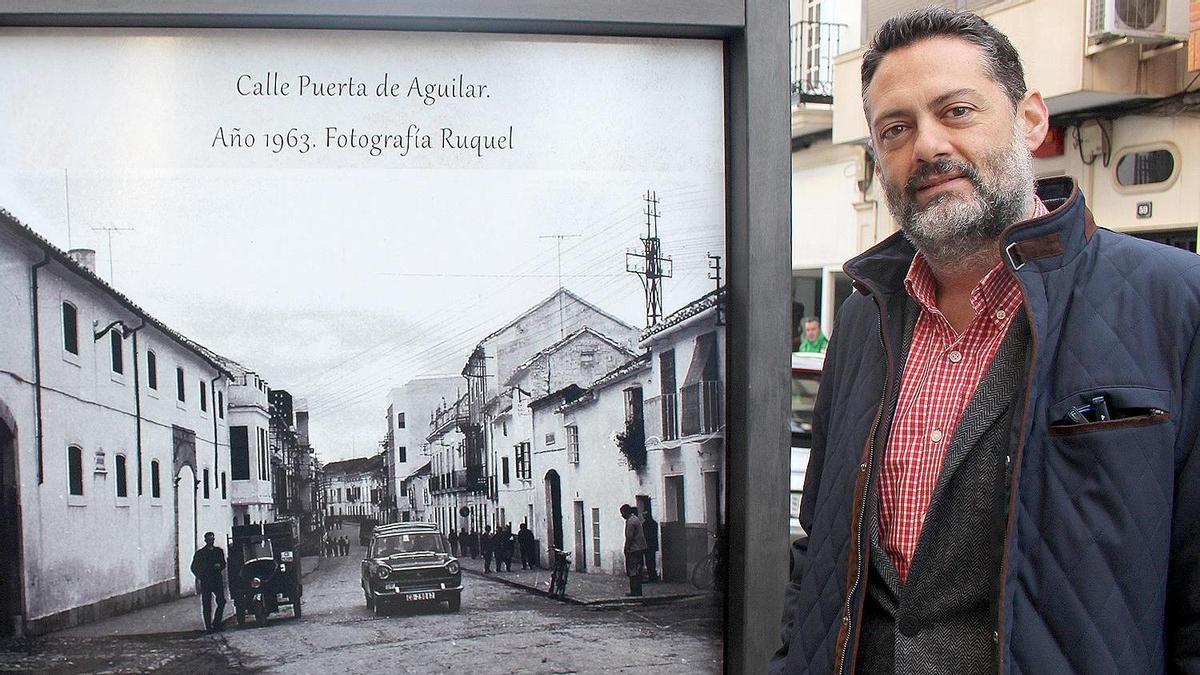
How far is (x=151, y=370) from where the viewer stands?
204 cm

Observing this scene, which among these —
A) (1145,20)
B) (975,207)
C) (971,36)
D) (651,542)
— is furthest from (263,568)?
(1145,20)

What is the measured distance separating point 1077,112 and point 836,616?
450 inches

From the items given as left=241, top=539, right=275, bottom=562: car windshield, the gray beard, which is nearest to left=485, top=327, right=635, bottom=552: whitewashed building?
left=241, top=539, right=275, bottom=562: car windshield

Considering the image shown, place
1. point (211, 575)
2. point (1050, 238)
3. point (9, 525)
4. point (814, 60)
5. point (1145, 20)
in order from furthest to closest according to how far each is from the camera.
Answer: point (814, 60)
point (1145, 20)
point (211, 575)
point (9, 525)
point (1050, 238)

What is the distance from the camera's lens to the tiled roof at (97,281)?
1957 mm

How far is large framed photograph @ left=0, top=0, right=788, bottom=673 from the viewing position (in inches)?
77.5

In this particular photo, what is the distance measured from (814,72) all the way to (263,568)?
1577 cm

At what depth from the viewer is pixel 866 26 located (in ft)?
45.8

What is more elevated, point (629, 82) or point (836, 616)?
point (629, 82)

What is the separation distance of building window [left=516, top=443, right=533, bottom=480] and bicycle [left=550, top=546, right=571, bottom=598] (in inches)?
5.9

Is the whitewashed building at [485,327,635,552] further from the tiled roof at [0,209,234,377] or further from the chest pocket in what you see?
the chest pocket

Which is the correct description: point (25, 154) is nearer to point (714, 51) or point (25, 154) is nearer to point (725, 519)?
point (714, 51)

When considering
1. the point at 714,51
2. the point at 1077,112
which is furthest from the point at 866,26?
the point at 714,51

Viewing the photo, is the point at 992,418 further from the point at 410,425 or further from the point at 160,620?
the point at 160,620
